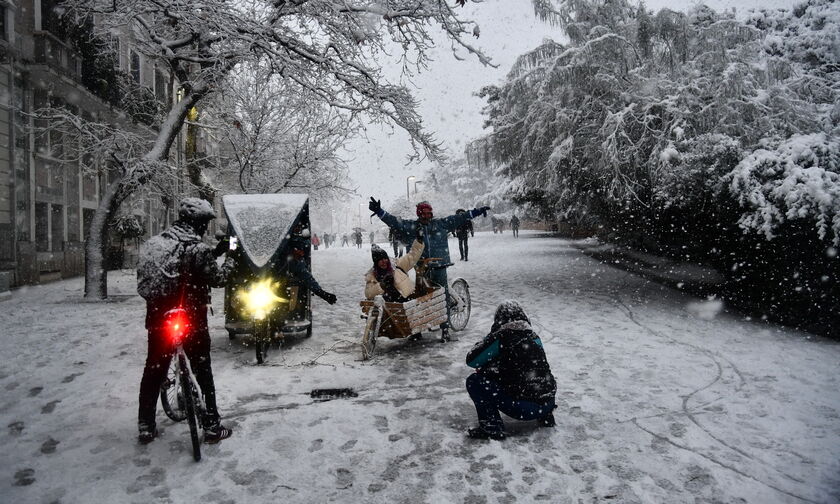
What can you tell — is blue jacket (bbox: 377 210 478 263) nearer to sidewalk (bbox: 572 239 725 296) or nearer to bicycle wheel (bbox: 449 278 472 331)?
bicycle wheel (bbox: 449 278 472 331)

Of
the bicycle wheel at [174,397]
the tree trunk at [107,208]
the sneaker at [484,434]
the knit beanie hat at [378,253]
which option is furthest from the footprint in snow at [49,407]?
the tree trunk at [107,208]

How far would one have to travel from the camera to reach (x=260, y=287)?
20.7 ft

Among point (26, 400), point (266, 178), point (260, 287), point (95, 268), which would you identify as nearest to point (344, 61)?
point (260, 287)

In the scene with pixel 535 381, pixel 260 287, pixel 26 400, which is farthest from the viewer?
pixel 260 287

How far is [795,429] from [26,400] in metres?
7.01

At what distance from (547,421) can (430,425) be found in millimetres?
1002

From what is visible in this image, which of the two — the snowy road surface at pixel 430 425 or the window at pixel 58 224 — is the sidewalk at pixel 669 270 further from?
the window at pixel 58 224

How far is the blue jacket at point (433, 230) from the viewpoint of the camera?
7501mm

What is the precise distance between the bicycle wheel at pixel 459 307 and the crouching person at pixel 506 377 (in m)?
3.64

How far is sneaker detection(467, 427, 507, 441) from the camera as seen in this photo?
4109 millimetres

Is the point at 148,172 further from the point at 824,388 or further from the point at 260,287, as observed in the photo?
the point at 824,388

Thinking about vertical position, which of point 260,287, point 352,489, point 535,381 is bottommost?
point 352,489

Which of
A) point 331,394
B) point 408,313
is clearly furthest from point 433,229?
point 331,394

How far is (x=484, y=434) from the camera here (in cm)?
414
